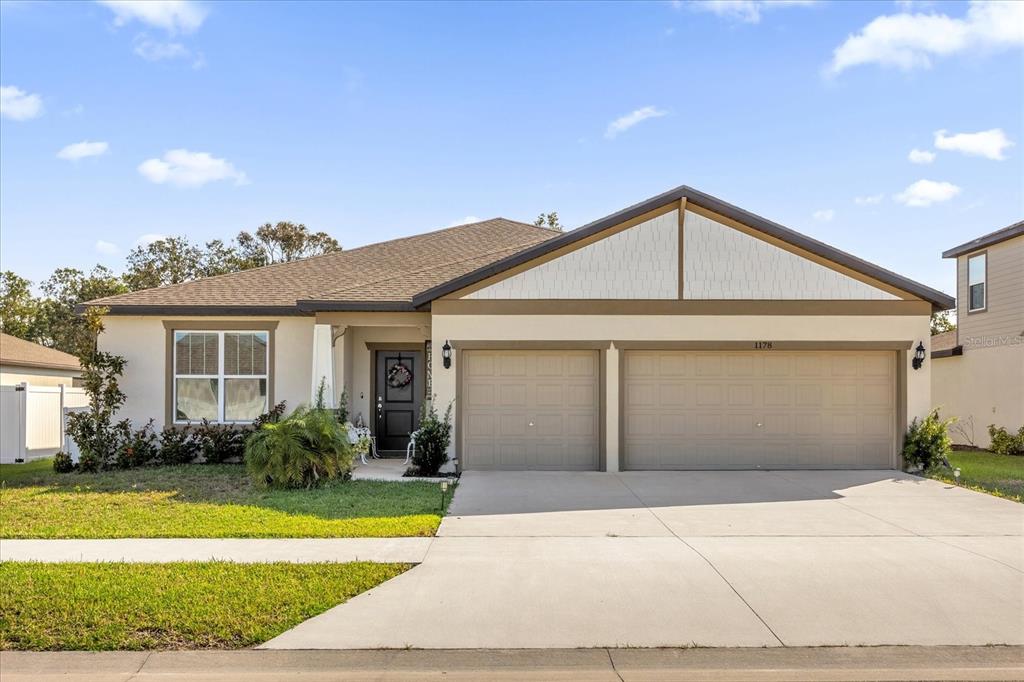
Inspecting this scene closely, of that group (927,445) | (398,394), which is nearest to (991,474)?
(927,445)

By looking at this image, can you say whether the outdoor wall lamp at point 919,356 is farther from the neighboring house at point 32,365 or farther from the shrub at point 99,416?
the neighboring house at point 32,365

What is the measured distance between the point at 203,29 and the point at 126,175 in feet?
30.3

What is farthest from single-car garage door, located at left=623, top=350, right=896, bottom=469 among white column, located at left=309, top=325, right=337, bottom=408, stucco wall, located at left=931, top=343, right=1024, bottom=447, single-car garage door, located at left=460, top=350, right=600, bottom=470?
stucco wall, located at left=931, top=343, right=1024, bottom=447

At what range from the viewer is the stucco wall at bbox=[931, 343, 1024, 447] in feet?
56.4

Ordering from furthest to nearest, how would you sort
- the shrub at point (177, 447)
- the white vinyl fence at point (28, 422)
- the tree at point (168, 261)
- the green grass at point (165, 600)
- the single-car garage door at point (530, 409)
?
the tree at point (168, 261) < the white vinyl fence at point (28, 422) < the shrub at point (177, 447) < the single-car garage door at point (530, 409) < the green grass at point (165, 600)

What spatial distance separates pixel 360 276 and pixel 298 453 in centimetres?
599

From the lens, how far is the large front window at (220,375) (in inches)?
540

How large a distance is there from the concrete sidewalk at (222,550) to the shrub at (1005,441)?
1594 cm

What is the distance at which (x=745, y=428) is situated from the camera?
40.4ft

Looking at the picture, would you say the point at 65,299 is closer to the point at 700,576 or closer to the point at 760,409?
the point at 760,409

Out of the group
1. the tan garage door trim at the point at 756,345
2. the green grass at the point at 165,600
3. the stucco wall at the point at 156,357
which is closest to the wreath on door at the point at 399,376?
the stucco wall at the point at 156,357

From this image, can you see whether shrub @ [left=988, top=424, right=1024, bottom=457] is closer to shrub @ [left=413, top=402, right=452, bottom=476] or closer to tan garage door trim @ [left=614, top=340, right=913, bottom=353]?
tan garage door trim @ [left=614, top=340, right=913, bottom=353]

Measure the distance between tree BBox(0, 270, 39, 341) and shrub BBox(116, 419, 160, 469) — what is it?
27622 millimetres

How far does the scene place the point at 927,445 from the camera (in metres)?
12.1
